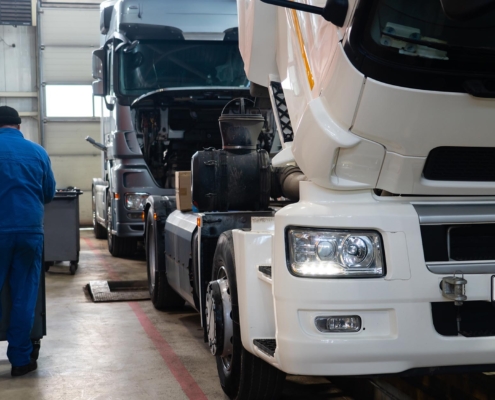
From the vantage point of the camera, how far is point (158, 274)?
6.91 meters

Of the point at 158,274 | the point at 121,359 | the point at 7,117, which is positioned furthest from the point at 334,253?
the point at 158,274

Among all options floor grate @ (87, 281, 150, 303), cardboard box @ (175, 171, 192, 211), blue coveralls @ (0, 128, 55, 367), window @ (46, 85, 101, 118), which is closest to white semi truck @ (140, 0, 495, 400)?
blue coveralls @ (0, 128, 55, 367)

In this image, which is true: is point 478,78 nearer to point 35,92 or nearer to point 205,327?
point 205,327

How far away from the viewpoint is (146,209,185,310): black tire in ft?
22.6

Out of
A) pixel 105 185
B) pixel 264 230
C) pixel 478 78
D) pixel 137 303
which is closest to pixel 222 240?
pixel 264 230

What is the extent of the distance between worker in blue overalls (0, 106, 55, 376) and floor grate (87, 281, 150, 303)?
2.68m

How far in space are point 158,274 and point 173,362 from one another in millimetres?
1706

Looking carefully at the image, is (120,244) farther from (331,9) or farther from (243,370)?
(331,9)

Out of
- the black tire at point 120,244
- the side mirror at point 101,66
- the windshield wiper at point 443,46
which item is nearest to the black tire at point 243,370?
the windshield wiper at point 443,46

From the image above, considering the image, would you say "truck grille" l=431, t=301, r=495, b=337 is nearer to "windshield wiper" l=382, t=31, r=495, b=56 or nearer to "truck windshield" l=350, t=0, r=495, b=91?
"truck windshield" l=350, t=0, r=495, b=91

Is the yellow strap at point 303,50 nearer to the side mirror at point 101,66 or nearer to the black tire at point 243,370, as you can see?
the black tire at point 243,370

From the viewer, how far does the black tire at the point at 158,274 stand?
22.6 ft

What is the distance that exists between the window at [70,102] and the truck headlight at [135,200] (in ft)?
24.6

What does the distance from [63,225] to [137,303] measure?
2344mm
